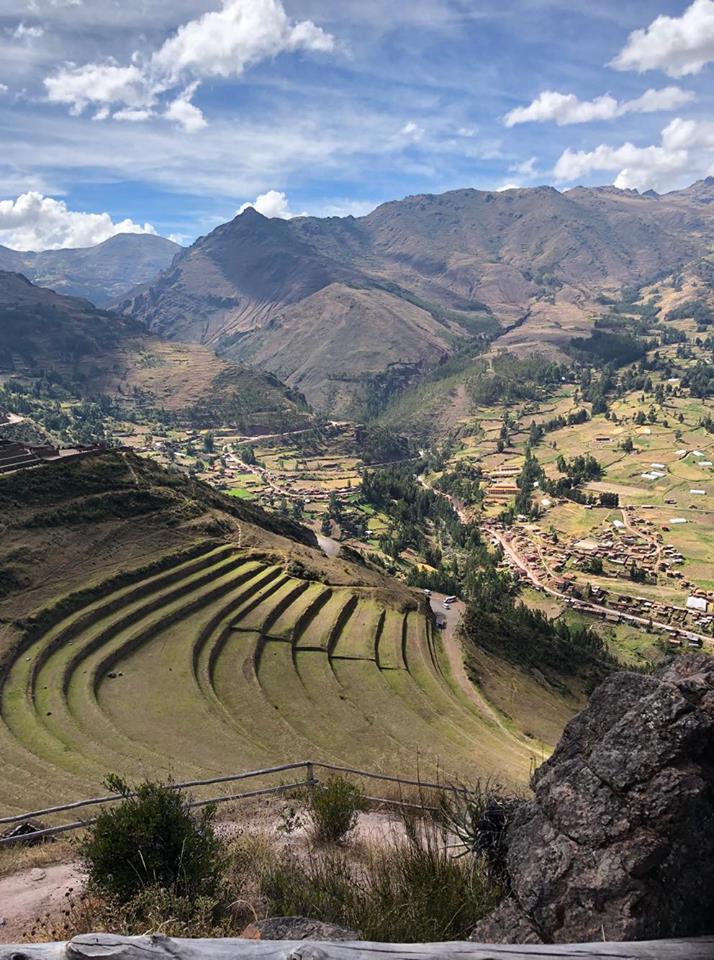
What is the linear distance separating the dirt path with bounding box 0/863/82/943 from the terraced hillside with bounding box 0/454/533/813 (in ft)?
47.4

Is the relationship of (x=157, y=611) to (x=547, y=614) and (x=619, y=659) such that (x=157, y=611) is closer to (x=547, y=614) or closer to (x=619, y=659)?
(x=619, y=659)

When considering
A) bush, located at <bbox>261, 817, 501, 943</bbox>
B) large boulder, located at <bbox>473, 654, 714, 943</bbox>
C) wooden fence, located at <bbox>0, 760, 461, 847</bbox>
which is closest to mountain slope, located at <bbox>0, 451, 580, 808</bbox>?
wooden fence, located at <bbox>0, 760, 461, 847</bbox>

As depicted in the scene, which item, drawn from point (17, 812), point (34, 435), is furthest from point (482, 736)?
point (34, 435)

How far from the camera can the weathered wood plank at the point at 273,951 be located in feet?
17.4

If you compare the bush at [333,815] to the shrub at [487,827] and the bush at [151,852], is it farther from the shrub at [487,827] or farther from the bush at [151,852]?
the bush at [151,852]

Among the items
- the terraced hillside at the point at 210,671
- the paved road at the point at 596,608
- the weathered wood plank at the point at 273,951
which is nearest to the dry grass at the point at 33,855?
the weathered wood plank at the point at 273,951

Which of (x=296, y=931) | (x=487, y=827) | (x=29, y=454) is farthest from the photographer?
(x=29, y=454)

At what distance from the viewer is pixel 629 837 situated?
798 centimetres

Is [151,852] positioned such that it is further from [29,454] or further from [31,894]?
[29,454]

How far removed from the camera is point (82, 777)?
29.4 meters

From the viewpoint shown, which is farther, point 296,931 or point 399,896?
point 399,896

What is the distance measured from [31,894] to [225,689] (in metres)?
31.9

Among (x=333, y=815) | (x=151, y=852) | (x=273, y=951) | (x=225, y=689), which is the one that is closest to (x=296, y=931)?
(x=273, y=951)

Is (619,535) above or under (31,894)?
under
